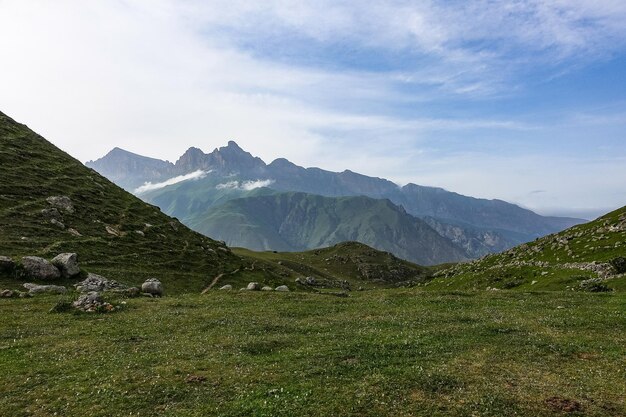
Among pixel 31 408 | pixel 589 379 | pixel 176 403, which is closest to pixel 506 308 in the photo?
pixel 589 379

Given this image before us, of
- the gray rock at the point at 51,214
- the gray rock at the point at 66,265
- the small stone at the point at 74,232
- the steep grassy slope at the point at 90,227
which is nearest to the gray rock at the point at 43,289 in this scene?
the gray rock at the point at 66,265

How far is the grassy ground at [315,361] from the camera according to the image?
1905 cm

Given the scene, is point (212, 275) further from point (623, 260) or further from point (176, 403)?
point (623, 260)

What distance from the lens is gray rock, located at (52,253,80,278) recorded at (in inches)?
2056

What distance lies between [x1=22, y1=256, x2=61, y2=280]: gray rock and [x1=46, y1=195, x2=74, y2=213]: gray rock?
30499 millimetres

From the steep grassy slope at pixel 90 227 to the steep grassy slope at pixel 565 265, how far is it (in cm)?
5594

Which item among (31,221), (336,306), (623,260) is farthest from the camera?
(31,221)

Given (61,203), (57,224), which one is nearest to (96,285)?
(57,224)

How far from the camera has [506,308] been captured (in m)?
40.2

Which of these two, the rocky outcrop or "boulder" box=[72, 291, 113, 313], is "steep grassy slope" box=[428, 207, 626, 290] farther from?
the rocky outcrop

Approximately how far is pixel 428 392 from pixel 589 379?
920cm

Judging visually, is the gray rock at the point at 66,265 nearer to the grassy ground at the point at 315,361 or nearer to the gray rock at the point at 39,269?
the gray rock at the point at 39,269

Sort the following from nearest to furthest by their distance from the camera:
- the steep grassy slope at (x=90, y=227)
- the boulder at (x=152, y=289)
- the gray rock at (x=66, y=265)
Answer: the boulder at (x=152, y=289) < the gray rock at (x=66, y=265) < the steep grassy slope at (x=90, y=227)

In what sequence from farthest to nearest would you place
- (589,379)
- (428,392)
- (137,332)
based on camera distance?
(137,332)
(589,379)
(428,392)
